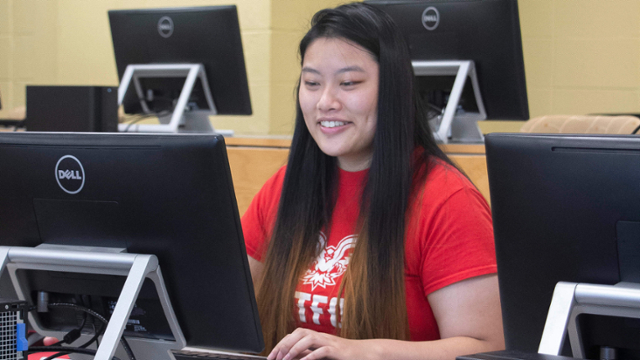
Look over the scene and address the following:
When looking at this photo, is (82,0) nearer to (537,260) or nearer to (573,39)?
(573,39)

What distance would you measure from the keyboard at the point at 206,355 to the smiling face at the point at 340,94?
1.74ft

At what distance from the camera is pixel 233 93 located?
2.63 meters

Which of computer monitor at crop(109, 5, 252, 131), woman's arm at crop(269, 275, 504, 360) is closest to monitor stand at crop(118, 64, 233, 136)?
computer monitor at crop(109, 5, 252, 131)

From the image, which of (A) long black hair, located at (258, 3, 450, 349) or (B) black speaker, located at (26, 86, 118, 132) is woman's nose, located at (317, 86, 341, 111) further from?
(B) black speaker, located at (26, 86, 118, 132)

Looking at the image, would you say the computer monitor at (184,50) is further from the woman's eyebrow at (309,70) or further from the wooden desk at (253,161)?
the woman's eyebrow at (309,70)

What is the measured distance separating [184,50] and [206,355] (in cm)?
190

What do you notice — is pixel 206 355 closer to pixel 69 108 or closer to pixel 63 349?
pixel 63 349

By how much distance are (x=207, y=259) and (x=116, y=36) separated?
208 centimetres

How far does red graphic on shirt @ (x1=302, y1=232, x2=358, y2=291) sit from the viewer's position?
4.08 feet

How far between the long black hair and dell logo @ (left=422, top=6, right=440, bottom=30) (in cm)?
85

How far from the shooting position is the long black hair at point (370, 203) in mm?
1181

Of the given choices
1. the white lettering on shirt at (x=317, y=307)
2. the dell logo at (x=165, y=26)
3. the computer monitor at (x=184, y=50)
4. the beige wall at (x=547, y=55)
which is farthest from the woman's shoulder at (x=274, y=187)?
the beige wall at (x=547, y=55)

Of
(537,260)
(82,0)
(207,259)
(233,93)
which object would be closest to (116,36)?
(233,93)

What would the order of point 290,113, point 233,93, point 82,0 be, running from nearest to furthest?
point 233,93 < point 290,113 < point 82,0
